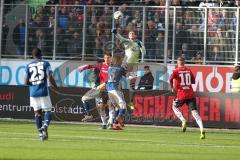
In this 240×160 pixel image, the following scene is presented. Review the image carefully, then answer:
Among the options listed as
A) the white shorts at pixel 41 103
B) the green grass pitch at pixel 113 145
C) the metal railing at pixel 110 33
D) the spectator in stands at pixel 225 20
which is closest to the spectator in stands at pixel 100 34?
the metal railing at pixel 110 33

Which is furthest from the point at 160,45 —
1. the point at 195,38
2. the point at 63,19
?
the point at 63,19

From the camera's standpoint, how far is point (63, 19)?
3353 cm

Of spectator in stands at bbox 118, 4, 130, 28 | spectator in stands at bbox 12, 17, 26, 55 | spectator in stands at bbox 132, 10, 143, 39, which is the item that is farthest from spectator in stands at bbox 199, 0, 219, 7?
spectator in stands at bbox 12, 17, 26, 55

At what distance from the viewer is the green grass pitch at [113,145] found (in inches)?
696

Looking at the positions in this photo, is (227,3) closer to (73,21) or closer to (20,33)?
(73,21)

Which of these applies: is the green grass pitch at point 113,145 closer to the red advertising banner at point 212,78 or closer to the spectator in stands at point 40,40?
the red advertising banner at point 212,78

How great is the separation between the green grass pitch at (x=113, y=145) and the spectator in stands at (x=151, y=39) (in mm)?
5556

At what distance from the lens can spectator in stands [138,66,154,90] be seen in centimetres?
3200

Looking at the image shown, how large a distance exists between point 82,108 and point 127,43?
315 cm

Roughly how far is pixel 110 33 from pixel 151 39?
167 cm

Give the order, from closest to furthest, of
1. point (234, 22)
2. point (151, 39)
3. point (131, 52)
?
point (131, 52), point (234, 22), point (151, 39)

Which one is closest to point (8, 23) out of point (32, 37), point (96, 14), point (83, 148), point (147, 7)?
point (32, 37)

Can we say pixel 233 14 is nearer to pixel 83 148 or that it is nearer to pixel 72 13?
pixel 72 13

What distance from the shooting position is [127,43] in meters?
31.3
